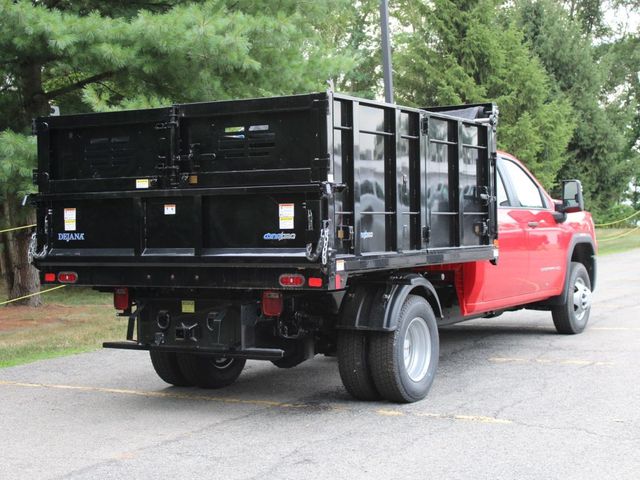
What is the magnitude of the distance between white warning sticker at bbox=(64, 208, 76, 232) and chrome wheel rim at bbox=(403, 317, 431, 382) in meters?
2.87

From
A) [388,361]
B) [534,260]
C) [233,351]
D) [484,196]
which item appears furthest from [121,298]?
[534,260]

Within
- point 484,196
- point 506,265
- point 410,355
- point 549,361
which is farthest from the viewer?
point 506,265

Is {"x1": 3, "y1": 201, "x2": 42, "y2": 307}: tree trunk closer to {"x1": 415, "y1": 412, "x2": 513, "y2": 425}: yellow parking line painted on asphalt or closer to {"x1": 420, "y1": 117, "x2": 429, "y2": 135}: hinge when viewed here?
{"x1": 420, "y1": 117, "x2": 429, "y2": 135}: hinge

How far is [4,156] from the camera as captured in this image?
11227 millimetres

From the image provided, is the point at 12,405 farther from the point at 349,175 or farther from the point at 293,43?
the point at 293,43

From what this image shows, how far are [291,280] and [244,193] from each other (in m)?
0.75

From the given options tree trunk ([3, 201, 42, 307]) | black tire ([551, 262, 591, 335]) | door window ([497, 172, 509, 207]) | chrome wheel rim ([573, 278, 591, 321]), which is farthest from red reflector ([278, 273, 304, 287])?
tree trunk ([3, 201, 42, 307])

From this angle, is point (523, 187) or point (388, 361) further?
point (523, 187)

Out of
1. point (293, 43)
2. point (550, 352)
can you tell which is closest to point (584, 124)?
point (293, 43)

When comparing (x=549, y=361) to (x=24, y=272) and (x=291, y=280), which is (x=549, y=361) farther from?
(x=24, y=272)

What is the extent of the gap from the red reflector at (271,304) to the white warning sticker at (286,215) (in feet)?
1.92

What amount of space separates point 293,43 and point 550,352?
258 inches

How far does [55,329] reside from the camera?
12336 mm

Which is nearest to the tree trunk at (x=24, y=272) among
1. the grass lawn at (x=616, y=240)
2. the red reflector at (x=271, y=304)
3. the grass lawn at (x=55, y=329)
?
the grass lawn at (x=55, y=329)
